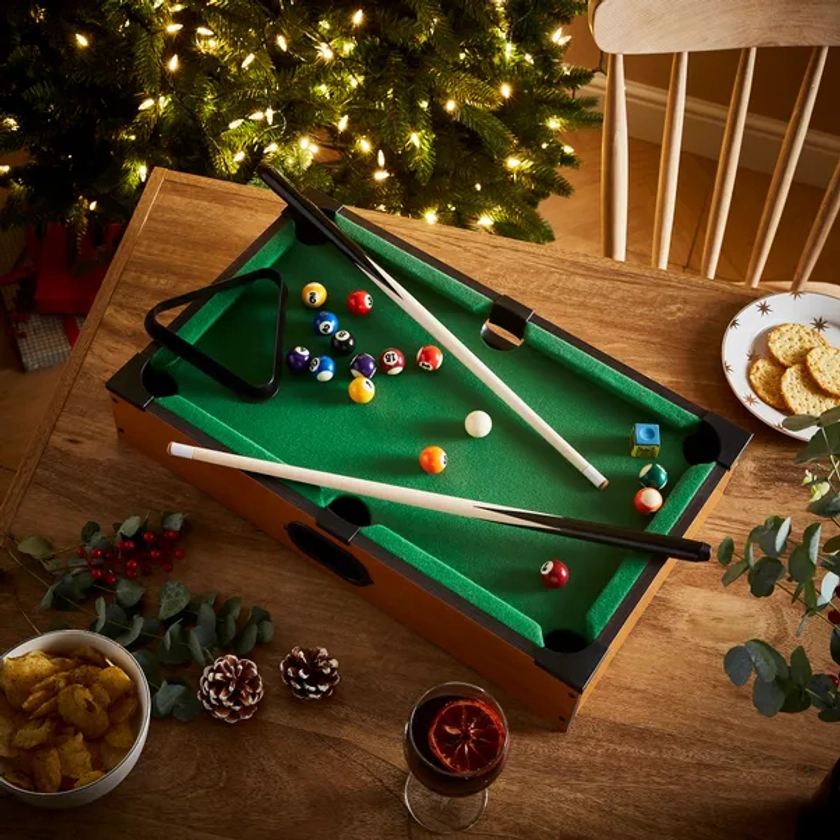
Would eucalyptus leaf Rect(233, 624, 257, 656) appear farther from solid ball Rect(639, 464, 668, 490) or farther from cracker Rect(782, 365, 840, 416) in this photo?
cracker Rect(782, 365, 840, 416)

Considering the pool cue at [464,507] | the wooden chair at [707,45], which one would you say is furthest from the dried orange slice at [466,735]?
the wooden chair at [707,45]

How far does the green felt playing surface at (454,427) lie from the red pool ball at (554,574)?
1cm

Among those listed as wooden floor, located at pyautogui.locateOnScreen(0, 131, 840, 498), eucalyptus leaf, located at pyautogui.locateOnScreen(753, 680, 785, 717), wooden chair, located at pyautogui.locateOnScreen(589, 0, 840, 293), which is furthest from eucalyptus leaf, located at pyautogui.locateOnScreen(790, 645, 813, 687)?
wooden floor, located at pyautogui.locateOnScreen(0, 131, 840, 498)

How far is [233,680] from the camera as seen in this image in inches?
50.5

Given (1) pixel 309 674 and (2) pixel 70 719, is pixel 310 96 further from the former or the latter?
(2) pixel 70 719

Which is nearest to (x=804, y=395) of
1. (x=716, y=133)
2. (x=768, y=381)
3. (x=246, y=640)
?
(x=768, y=381)

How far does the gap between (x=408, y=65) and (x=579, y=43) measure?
1315 millimetres

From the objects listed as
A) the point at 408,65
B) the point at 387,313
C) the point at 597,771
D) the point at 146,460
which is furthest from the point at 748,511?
the point at 408,65

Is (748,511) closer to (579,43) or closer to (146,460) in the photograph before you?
(146,460)

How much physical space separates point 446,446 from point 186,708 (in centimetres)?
47

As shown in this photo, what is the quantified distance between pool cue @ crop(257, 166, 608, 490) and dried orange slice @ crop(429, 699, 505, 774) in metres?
0.35

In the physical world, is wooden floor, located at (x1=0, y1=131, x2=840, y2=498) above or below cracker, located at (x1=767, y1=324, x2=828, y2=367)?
below

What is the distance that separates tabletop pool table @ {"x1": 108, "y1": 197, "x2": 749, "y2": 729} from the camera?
49.9 inches

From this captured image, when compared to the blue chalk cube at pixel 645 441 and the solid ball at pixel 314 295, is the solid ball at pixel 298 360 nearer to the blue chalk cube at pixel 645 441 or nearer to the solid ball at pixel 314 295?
the solid ball at pixel 314 295
